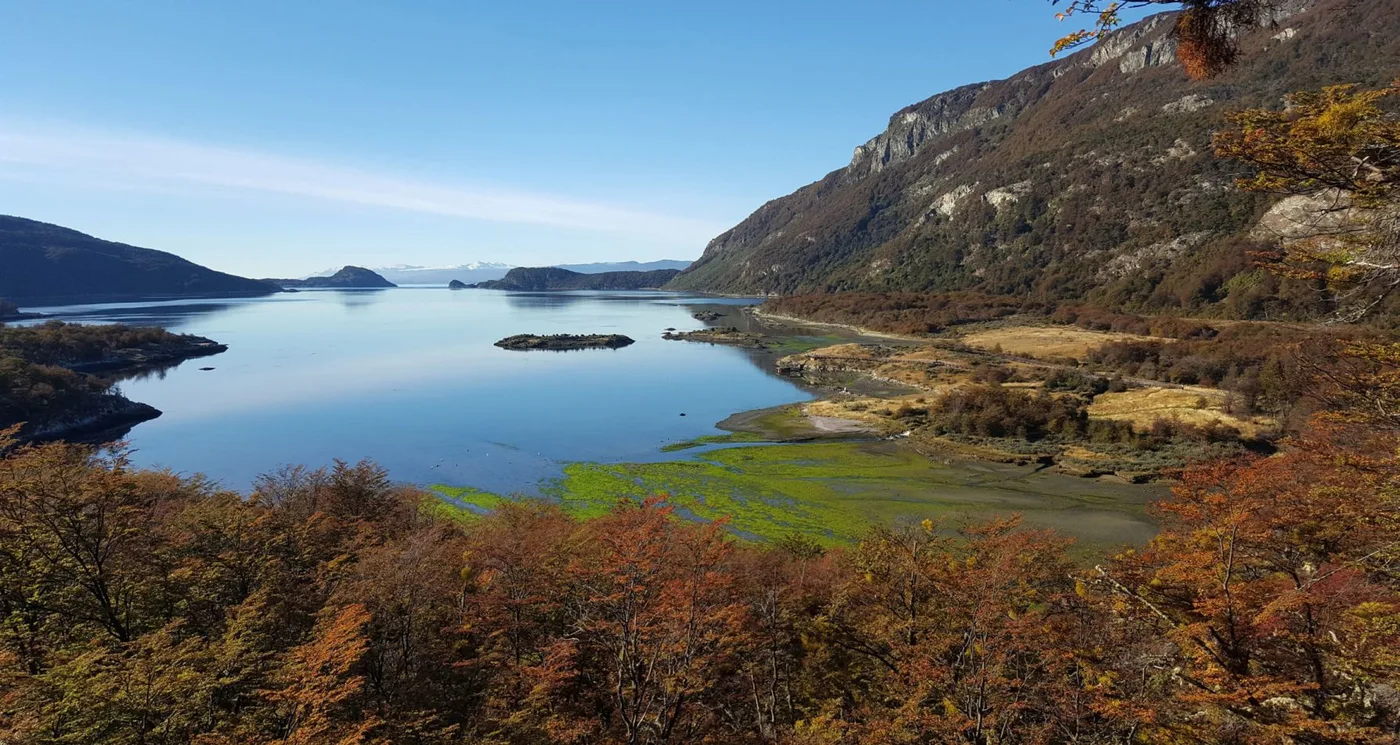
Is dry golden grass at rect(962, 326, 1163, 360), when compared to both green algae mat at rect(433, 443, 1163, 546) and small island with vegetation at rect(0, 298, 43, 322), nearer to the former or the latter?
green algae mat at rect(433, 443, 1163, 546)

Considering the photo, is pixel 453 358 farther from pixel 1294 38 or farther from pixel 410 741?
pixel 1294 38

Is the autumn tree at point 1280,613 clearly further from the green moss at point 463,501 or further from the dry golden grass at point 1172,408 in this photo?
the dry golden grass at point 1172,408

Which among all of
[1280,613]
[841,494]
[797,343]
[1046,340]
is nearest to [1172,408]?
[841,494]

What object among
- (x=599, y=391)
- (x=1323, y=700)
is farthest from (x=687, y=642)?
(x=599, y=391)

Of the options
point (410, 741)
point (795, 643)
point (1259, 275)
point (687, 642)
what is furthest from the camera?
point (1259, 275)

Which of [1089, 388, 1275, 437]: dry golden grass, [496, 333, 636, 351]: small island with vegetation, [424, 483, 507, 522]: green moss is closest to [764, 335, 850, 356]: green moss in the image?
[496, 333, 636, 351]: small island with vegetation

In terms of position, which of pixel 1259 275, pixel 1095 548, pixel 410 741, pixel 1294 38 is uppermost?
pixel 1294 38

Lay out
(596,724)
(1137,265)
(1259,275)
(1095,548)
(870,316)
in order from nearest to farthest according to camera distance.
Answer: (596,724) < (1095,548) < (1259,275) < (1137,265) < (870,316)

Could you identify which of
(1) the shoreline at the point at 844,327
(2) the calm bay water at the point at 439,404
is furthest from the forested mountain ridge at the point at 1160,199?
(2) the calm bay water at the point at 439,404
